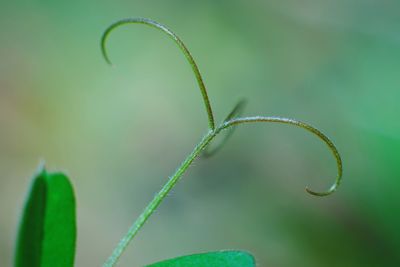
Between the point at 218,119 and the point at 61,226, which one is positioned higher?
the point at 218,119

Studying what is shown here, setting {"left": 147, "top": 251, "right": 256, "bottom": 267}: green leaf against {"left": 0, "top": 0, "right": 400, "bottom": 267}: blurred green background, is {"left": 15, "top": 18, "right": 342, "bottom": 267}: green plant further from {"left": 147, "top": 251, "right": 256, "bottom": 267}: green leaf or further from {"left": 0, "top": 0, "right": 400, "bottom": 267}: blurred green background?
{"left": 0, "top": 0, "right": 400, "bottom": 267}: blurred green background

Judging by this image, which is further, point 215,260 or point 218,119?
point 218,119

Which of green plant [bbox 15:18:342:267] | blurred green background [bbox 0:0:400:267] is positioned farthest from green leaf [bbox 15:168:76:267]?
blurred green background [bbox 0:0:400:267]

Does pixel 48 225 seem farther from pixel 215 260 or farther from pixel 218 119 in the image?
pixel 218 119

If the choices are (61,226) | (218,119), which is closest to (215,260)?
(61,226)

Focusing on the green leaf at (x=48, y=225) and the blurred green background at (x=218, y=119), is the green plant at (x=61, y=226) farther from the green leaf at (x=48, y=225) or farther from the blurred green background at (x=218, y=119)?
the blurred green background at (x=218, y=119)

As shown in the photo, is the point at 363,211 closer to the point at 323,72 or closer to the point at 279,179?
the point at 279,179

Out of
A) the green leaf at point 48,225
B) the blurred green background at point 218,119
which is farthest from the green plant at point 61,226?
the blurred green background at point 218,119
